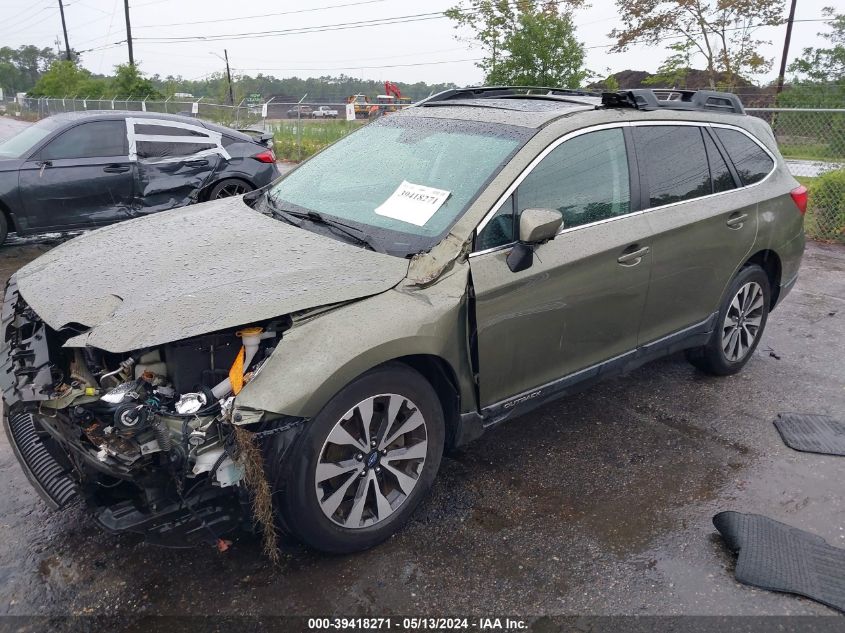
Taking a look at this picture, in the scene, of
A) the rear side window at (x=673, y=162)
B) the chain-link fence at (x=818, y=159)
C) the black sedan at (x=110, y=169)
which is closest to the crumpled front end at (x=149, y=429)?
the rear side window at (x=673, y=162)

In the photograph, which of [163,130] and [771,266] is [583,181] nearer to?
[771,266]

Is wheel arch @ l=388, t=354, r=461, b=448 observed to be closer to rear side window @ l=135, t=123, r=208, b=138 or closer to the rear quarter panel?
the rear quarter panel

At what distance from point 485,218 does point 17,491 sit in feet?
8.57

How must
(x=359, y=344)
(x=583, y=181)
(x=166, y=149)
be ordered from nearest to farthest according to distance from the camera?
(x=359, y=344) → (x=583, y=181) → (x=166, y=149)

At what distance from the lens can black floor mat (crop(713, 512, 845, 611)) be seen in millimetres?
2771

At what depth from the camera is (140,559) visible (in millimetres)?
2859

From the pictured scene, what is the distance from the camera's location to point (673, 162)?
3965mm

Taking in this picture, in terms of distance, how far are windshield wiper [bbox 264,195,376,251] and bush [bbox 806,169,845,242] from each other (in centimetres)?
817

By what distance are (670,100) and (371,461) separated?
119 inches

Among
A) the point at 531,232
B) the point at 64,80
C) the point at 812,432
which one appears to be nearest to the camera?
the point at 531,232

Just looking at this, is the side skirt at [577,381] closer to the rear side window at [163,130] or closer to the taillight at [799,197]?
the taillight at [799,197]

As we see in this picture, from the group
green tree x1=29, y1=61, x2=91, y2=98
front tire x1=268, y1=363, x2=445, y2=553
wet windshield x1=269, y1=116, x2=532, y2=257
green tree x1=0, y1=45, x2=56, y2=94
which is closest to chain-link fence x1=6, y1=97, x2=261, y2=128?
green tree x1=29, y1=61, x2=91, y2=98

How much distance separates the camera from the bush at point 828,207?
903 centimetres

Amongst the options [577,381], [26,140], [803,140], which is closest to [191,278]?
[577,381]
